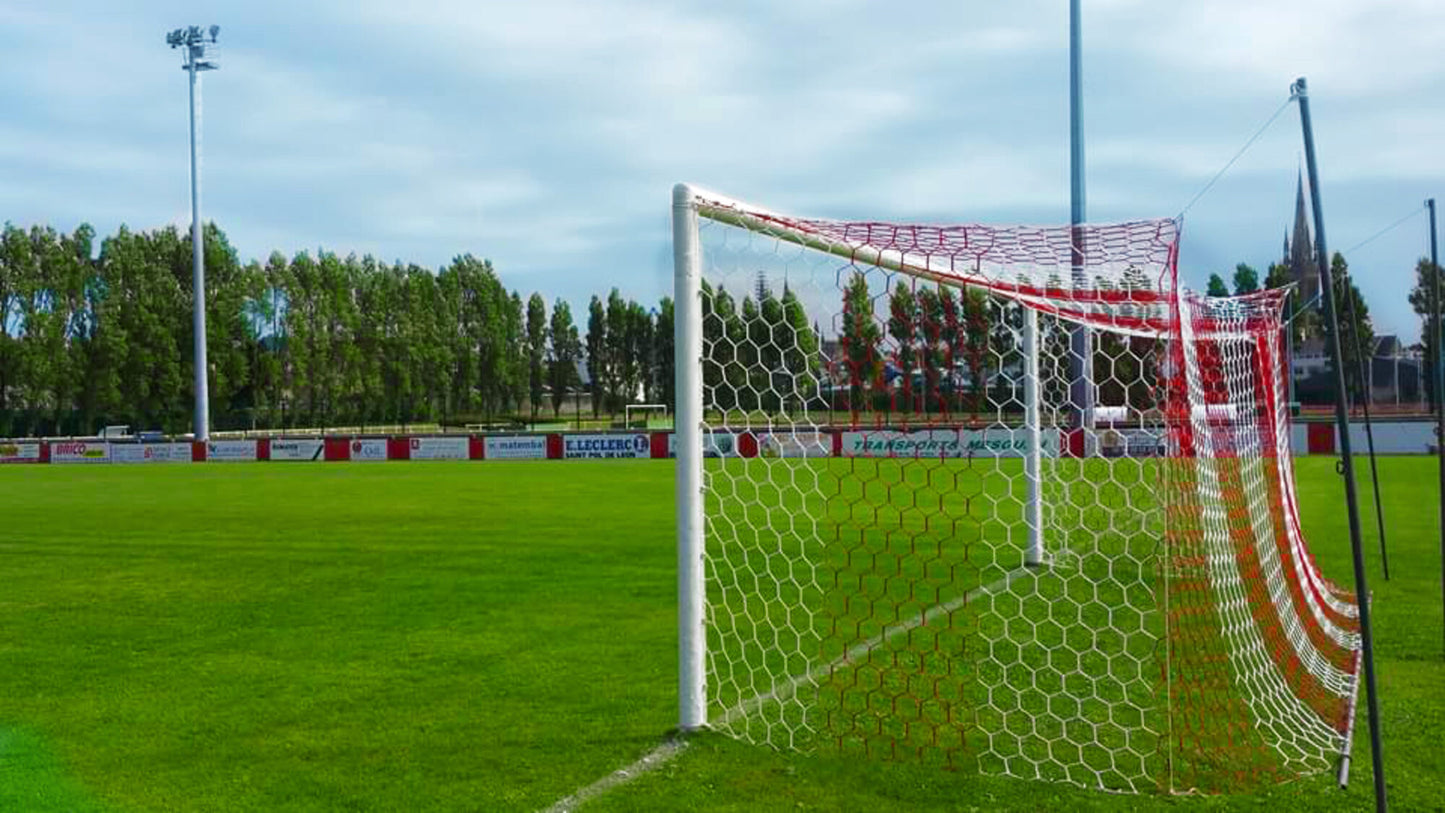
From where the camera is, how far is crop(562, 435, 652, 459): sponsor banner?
32156mm

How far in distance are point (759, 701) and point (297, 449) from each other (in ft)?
108

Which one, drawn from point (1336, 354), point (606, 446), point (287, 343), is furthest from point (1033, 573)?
point (287, 343)

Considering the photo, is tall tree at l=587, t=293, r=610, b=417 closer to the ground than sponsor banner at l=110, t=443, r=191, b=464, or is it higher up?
higher up

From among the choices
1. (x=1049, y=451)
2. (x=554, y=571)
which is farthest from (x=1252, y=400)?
(x=554, y=571)

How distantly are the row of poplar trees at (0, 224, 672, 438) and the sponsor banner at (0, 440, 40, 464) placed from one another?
1348 centimetres

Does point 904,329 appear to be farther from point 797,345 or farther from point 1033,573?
point 1033,573

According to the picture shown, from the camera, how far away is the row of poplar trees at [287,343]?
50094mm

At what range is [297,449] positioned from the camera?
35406 millimetres

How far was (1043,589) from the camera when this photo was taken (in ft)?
27.0

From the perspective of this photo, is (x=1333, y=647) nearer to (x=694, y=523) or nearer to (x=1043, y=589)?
(x=1043, y=589)

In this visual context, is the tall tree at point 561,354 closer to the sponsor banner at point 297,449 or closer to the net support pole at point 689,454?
the sponsor banner at point 297,449

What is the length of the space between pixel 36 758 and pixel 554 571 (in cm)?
525

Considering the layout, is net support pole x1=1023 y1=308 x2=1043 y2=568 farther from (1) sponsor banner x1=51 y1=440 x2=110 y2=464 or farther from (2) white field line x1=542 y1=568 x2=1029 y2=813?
(1) sponsor banner x1=51 y1=440 x2=110 y2=464

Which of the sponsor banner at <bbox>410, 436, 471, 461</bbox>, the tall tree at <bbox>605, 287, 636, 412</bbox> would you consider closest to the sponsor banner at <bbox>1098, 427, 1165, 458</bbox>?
the sponsor banner at <bbox>410, 436, 471, 461</bbox>
